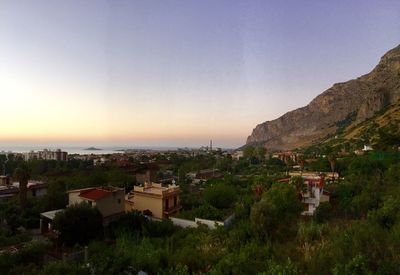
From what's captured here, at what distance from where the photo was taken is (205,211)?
21281 millimetres

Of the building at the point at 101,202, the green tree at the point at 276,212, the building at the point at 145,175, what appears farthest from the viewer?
the building at the point at 145,175

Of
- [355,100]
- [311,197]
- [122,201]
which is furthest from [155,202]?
[355,100]

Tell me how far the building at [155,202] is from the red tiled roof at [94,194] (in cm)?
306

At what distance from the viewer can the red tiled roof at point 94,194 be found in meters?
20.7

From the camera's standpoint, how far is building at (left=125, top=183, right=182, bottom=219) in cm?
2305

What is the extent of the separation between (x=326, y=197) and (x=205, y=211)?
9.97 metres

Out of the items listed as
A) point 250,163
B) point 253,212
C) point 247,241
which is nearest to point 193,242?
point 247,241

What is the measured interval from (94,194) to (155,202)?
13.4 feet

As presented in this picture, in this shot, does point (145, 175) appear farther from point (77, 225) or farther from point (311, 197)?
point (77, 225)

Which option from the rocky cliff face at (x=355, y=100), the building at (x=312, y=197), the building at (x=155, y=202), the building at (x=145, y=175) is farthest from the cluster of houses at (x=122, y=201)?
the rocky cliff face at (x=355, y=100)

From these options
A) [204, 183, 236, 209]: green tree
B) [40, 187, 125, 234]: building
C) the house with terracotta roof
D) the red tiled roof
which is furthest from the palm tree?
[204, 183, 236, 209]: green tree

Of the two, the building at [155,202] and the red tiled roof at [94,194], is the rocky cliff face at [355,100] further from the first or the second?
the red tiled roof at [94,194]

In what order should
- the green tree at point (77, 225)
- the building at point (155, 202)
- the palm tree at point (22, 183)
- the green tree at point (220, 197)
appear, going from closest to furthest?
the green tree at point (77, 225), the building at point (155, 202), the palm tree at point (22, 183), the green tree at point (220, 197)

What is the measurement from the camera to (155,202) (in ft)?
76.3
